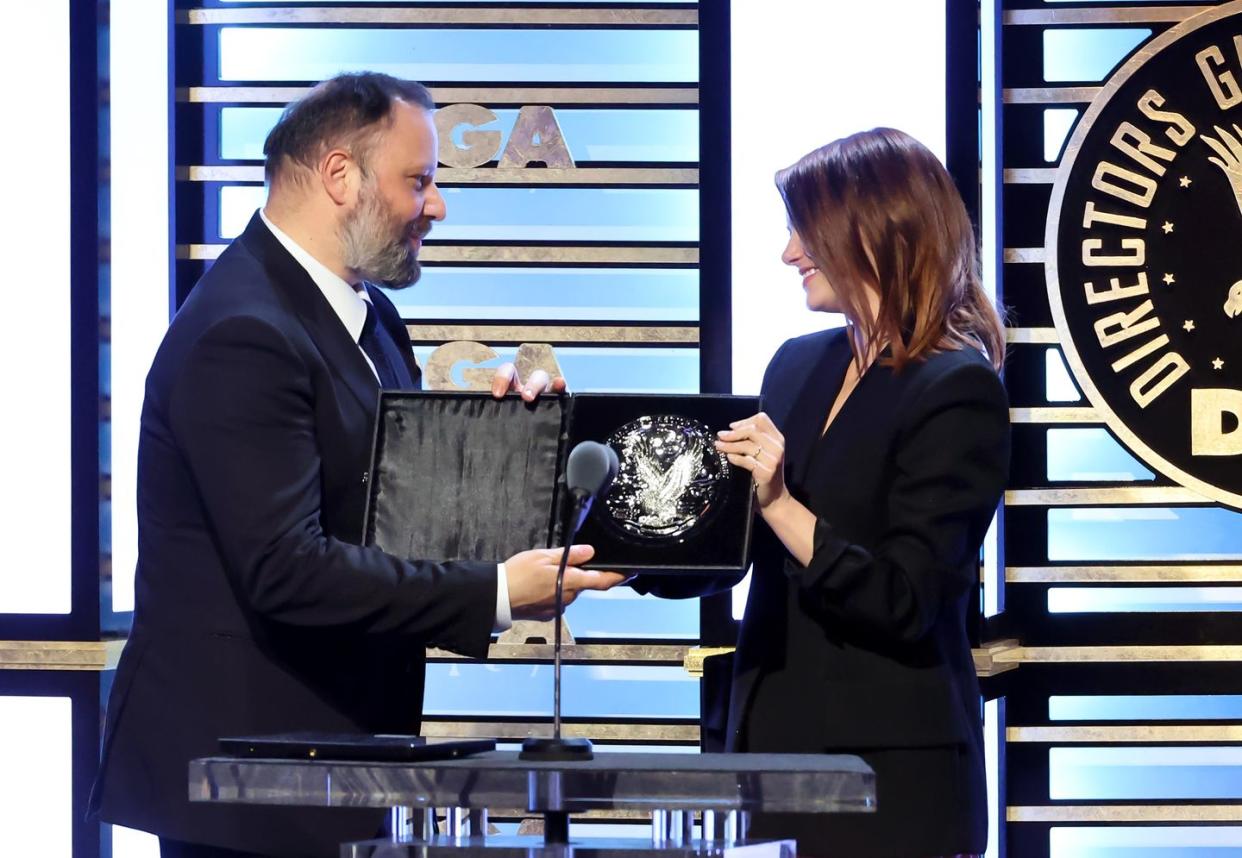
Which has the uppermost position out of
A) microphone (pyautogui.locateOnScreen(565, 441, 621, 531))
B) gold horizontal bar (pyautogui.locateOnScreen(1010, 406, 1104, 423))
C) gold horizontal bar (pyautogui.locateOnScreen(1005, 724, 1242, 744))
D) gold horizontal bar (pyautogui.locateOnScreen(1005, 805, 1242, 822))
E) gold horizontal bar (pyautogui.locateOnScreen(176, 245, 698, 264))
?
gold horizontal bar (pyautogui.locateOnScreen(176, 245, 698, 264))

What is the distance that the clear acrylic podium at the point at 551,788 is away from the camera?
5.07ft

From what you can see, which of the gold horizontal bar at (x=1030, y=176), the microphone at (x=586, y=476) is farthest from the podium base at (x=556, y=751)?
the gold horizontal bar at (x=1030, y=176)

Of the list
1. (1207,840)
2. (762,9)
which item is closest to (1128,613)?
(1207,840)

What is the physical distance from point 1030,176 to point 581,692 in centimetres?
193

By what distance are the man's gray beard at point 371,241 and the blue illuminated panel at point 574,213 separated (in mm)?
1666

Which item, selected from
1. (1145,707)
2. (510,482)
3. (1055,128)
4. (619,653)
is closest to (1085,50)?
(1055,128)

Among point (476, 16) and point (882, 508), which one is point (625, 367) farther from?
point (882, 508)

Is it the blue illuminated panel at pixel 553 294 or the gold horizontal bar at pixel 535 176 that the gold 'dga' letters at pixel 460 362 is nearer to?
the blue illuminated panel at pixel 553 294

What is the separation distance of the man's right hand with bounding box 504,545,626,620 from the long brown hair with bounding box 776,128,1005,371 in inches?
23.3

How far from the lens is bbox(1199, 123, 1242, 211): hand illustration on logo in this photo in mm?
4316

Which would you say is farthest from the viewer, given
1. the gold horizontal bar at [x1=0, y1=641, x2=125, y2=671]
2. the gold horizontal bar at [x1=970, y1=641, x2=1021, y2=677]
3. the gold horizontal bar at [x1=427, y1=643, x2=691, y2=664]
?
the gold horizontal bar at [x1=427, y1=643, x2=691, y2=664]

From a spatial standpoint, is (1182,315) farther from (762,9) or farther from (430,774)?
(430,774)

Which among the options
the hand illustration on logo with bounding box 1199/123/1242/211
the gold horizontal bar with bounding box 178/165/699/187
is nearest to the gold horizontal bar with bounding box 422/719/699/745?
the gold horizontal bar with bounding box 178/165/699/187

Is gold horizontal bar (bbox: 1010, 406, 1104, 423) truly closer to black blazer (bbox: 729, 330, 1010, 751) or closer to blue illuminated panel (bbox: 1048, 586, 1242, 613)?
blue illuminated panel (bbox: 1048, 586, 1242, 613)
